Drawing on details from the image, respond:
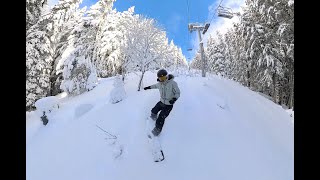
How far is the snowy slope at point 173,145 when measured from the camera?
10531 mm

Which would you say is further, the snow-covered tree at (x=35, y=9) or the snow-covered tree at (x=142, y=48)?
the snow-covered tree at (x=35, y=9)

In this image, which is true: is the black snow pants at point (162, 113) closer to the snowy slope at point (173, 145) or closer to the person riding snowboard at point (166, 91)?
the person riding snowboard at point (166, 91)

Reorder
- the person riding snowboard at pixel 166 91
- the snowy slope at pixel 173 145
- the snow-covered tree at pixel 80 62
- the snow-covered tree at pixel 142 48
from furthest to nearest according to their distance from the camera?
1. the snow-covered tree at pixel 80 62
2. the snow-covered tree at pixel 142 48
3. the snowy slope at pixel 173 145
4. the person riding snowboard at pixel 166 91

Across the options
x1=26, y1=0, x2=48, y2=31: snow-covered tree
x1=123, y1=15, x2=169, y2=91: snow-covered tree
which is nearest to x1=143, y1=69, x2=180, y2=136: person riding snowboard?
x1=123, y1=15, x2=169, y2=91: snow-covered tree

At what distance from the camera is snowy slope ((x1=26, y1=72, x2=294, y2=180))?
1053cm

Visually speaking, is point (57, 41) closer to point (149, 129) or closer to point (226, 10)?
point (226, 10)

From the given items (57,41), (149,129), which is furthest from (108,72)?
(149,129)

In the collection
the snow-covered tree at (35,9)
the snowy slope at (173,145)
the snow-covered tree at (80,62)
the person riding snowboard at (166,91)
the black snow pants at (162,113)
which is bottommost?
the snowy slope at (173,145)

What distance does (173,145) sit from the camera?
37.7 feet

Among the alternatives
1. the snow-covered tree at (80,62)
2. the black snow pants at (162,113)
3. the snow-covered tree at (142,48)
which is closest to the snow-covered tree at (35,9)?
the snow-covered tree at (80,62)

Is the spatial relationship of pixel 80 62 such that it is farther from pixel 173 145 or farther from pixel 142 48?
pixel 173 145

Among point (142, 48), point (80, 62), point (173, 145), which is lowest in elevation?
point (173, 145)

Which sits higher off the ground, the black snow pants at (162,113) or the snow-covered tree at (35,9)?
the snow-covered tree at (35,9)

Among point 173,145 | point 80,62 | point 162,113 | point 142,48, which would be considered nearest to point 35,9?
point 80,62
